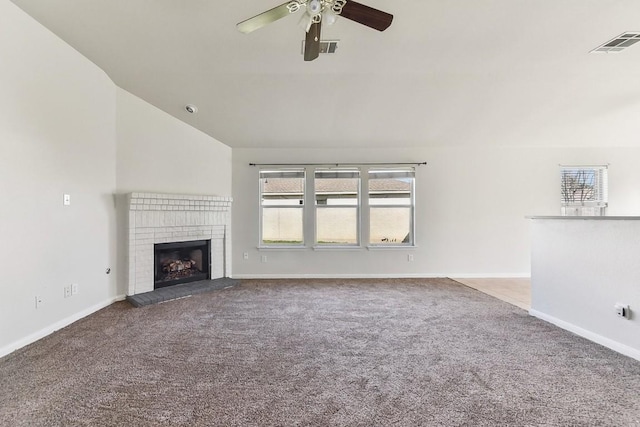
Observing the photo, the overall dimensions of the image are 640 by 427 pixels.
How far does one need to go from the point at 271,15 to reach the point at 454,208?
4.57 m

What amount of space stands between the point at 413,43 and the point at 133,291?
4.60m

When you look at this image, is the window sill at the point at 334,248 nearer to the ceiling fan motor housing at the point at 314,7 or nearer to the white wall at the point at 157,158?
the white wall at the point at 157,158

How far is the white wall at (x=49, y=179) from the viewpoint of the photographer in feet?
7.98

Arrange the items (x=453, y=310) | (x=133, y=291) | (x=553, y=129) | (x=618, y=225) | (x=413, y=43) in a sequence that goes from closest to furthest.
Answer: (x=618, y=225), (x=413, y=43), (x=453, y=310), (x=133, y=291), (x=553, y=129)

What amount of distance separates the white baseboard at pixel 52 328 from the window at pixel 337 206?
329 cm

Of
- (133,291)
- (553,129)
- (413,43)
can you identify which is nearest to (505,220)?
(553,129)

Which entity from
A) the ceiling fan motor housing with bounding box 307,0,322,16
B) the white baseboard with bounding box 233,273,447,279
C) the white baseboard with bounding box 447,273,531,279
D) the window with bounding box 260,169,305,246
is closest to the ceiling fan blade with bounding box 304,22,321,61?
the ceiling fan motor housing with bounding box 307,0,322,16

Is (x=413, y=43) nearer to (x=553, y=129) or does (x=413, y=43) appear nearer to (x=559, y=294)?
(x=559, y=294)

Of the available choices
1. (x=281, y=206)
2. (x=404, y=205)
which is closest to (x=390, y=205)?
(x=404, y=205)

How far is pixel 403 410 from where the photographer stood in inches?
65.9

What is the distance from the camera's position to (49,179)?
2.83 m

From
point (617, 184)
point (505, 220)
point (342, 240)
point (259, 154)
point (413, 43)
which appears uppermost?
point (413, 43)

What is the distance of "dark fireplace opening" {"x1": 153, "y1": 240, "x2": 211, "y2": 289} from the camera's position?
171 inches

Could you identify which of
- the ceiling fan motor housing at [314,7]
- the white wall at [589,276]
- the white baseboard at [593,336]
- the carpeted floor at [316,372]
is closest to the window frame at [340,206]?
the carpeted floor at [316,372]
